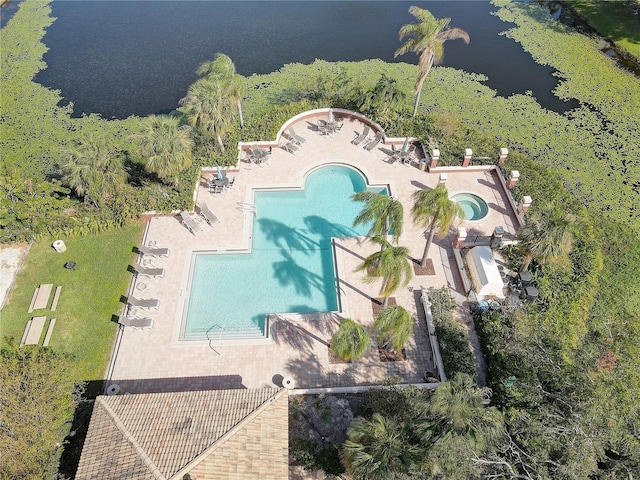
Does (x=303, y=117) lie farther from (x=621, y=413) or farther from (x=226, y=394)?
(x=621, y=413)

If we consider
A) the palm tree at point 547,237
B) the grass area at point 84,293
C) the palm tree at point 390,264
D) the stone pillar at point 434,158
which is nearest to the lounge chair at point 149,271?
the grass area at point 84,293

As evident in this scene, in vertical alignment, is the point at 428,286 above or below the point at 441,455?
above

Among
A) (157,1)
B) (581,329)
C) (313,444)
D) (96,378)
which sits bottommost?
(313,444)

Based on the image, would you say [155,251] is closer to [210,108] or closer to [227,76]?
[210,108]

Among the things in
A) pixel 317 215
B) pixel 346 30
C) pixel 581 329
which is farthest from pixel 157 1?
pixel 581 329

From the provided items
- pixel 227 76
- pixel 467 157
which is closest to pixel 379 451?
pixel 467 157

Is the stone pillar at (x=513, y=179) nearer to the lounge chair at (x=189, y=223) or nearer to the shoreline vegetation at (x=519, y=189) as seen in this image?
the shoreline vegetation at (x=519, y=189)

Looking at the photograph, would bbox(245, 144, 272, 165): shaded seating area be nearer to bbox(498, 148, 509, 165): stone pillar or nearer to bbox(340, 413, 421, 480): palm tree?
bbox(498, 148, 509, 165): stone pillar
